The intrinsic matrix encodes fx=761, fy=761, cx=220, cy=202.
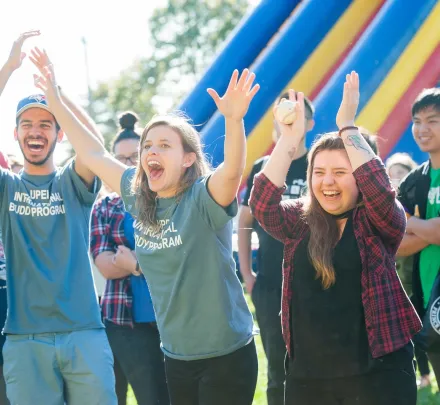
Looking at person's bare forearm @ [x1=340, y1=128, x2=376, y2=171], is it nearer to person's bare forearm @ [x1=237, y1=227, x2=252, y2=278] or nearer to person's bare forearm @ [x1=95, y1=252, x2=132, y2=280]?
person's bare forearm @ [x1=95, y1=252, x2=132, y2=280]

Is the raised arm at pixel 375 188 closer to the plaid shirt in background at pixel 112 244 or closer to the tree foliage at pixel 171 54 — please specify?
the plaid shirt in background at pixel 112 244

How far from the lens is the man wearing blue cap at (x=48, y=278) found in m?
3.62

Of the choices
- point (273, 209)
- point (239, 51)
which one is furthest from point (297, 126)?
point (239, 51)

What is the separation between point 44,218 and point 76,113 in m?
0.57

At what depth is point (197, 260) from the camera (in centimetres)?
325

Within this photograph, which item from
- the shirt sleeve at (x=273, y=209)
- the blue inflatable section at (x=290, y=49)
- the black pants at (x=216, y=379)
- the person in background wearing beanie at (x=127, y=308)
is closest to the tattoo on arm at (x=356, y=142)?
the shirt sleeve at (x=273, y=209)

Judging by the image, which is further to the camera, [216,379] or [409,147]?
[409,147]

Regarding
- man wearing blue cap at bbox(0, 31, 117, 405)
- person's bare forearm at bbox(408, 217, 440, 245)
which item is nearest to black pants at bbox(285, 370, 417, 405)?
man wearing blue cap at bbox(0, 31, 117, 405)

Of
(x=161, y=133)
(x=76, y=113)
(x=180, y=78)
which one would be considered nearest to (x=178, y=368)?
(x=161, y=133)

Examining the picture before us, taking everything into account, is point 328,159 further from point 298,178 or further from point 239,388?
point 298,178

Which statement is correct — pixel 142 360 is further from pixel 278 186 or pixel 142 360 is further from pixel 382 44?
pixel 382 44

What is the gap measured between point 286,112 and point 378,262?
724 millimetres

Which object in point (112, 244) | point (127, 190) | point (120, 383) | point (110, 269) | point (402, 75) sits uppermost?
point (402, 75)

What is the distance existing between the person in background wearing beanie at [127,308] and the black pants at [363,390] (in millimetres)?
1380
